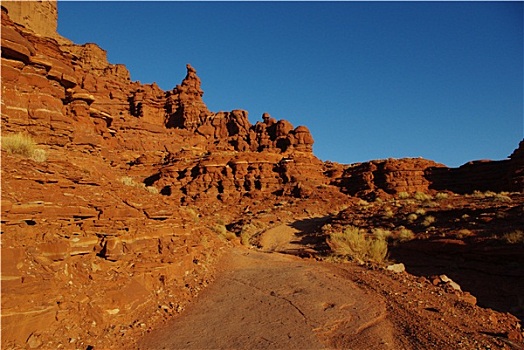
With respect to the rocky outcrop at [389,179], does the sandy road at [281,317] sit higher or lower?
lower

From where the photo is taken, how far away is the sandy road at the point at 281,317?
5.85m

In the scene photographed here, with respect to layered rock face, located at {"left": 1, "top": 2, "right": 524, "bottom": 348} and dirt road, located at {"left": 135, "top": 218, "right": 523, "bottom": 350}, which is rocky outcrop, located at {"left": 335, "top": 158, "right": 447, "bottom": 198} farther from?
dirt road, located at {"left": 135, "top": 218, "right": 523, "bottom": 350}

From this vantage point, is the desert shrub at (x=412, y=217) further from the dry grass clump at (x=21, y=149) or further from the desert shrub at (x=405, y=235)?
the dry grass clump at (x=21, y=149)

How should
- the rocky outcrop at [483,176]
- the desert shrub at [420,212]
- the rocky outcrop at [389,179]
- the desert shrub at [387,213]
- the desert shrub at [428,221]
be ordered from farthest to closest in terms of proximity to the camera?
the rocky outcrop at [389,179], the rocky outcrop at [483,176], the desert shrub at [387,213], the desert shrub at [420,212], the desert shrub at [428,221]

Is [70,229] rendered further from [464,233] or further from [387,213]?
[387,213]

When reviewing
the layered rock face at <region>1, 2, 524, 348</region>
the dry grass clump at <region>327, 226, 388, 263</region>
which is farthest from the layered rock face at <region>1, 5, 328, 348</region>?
the dry grass clump at <region>327, 226, 388, 263</region>

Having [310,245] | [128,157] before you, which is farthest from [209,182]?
[310,245]

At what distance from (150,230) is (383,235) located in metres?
13.7

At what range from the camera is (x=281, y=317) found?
695cm

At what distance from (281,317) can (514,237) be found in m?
11.1

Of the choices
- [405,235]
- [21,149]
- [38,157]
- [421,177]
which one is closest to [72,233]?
[38,157]

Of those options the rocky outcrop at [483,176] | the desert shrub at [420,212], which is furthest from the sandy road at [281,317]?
the rocky outcrop at [483,176]

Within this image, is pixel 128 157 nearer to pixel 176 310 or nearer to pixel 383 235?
pixel 383 235

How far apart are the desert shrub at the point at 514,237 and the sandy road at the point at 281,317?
781 cm
